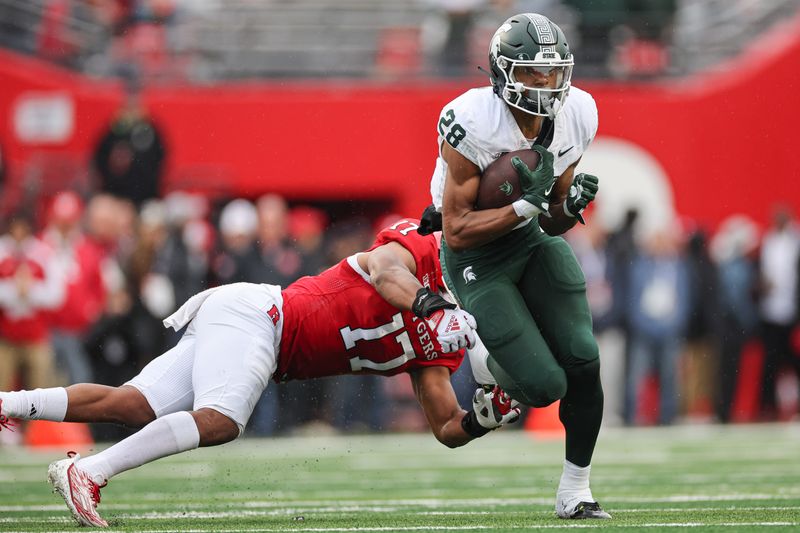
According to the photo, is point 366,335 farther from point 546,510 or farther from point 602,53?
point 602,53

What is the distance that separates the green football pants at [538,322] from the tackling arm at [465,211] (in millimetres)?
184

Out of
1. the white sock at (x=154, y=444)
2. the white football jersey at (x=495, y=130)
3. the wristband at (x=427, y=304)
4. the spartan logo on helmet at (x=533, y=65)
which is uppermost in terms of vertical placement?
the spartan logo on helmet at (x=533, y=65)

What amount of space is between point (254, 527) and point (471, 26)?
9.30m

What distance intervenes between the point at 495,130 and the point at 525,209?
1.08ft

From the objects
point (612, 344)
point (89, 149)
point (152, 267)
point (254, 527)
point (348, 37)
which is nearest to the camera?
point (254, 527)

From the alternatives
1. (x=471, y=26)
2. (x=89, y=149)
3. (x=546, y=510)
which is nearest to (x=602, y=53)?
(x=471, y=26)

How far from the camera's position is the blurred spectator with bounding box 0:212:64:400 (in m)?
11.0

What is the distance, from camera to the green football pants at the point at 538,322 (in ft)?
18.6

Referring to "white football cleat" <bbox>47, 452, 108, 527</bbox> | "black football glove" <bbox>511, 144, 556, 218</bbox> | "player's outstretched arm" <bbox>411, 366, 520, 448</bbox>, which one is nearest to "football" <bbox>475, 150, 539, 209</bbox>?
"black football glove" <bbox>511, 144, 556, 218</bbox>

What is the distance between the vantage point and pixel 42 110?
46.6 feet

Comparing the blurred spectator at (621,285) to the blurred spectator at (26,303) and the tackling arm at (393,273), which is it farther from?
the tackling arm at (393,273)

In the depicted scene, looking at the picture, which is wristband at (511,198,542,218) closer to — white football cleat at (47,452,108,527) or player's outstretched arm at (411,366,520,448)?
player's outstretched arm at (411,366,520,448)

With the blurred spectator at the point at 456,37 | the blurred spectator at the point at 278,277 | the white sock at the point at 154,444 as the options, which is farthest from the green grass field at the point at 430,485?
the blurred spectator at the point at 456,37

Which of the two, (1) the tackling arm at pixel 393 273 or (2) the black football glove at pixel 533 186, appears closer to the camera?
(2) the black football glove at pixel 533 186
